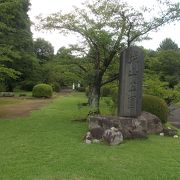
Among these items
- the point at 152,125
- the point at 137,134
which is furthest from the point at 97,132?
the point at 152,125

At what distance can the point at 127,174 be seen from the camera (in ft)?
19.3

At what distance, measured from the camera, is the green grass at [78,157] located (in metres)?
5.79

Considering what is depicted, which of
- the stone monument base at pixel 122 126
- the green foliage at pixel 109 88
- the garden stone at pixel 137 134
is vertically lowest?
the garden stone at pixel 137 134

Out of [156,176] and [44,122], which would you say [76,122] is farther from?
[156,176]

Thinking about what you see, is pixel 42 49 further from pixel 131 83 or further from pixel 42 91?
pixel 131 83

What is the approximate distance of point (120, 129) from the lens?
9172 millimetres

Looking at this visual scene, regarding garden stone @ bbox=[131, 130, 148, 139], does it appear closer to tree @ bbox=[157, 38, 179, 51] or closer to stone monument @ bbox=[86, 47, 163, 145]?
stone monument @ bbox=[86, 47, 163, 145]

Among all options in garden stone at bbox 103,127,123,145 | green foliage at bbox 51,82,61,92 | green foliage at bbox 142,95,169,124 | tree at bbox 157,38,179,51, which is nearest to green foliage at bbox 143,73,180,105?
green foliage at bbox 142,95,169,124

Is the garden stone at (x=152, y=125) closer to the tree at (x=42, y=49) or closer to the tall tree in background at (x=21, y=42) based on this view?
the tall tree in background at (x=21, y=42)

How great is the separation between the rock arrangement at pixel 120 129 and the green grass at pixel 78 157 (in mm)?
268

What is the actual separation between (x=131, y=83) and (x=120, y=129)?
1.88 m

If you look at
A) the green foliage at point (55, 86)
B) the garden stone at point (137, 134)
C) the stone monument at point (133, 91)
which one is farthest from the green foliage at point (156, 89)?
the green foliage at point (55, 86)

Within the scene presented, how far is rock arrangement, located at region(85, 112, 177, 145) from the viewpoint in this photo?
8461mm

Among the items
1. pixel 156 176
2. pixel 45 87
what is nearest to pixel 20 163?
pixel 156 176
